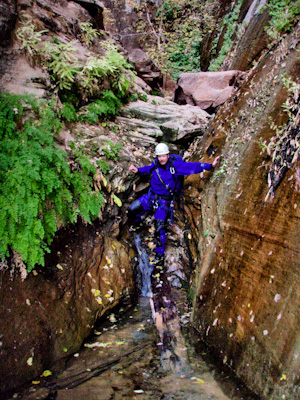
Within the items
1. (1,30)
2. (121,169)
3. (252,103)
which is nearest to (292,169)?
(252,103)

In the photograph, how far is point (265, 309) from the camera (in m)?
3.41

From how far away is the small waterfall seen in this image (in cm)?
607

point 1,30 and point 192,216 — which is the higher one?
point 1,30

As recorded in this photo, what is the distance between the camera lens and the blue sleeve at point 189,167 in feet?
18.7

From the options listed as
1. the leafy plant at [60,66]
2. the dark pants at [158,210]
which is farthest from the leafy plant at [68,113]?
the dark pants at [158,210]

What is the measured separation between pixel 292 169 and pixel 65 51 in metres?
5.97

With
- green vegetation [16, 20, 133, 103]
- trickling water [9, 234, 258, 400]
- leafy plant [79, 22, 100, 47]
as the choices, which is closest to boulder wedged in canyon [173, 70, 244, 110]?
green vegetation [16, 20, 133, 103]

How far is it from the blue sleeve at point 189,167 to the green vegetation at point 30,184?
2338 millimetres

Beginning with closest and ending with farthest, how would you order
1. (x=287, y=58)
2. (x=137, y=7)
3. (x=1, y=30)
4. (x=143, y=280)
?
(x=287, y=58), (x=1, y=30), (x=143, y=280), (x=137, y=7)

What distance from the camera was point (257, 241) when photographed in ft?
12.8

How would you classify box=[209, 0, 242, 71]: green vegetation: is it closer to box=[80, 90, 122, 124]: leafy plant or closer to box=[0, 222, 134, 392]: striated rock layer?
box=[80, 90, 122, 124]: leafy plant

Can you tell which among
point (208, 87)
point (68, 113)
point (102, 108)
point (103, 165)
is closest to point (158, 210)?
point (103, 165)

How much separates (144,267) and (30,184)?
367cm

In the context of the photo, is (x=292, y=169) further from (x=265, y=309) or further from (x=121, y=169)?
(x=121, y=169)
